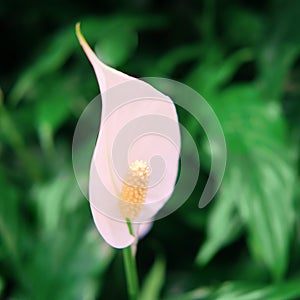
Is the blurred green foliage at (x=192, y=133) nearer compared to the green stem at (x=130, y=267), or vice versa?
the green stem at (x=130, y=267)

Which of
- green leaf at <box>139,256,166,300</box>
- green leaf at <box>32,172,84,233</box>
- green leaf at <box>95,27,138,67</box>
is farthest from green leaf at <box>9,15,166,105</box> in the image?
green leaf at <box>139,256,166,300</box>

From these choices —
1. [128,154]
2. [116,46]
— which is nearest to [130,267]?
[128,154]

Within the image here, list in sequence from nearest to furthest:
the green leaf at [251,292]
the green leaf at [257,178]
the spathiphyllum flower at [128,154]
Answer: the spathiphyllum flower at [128,154]
the green leaf at [251,292]
the green leaf at [257,178]

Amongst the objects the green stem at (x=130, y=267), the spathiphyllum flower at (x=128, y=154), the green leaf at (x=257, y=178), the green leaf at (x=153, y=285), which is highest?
the spathiphyllum flower at (x=128, y=154)

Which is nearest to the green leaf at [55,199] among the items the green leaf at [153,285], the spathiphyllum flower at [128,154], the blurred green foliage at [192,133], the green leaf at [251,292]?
the blurred green foliage at [192,133]

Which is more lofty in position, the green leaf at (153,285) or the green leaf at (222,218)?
the green leaf at (222,218)

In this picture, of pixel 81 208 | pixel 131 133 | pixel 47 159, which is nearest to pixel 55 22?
pixel 47 159

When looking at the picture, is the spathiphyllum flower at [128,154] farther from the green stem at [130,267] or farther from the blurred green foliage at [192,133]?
the blurred green foliage at [192,133]
